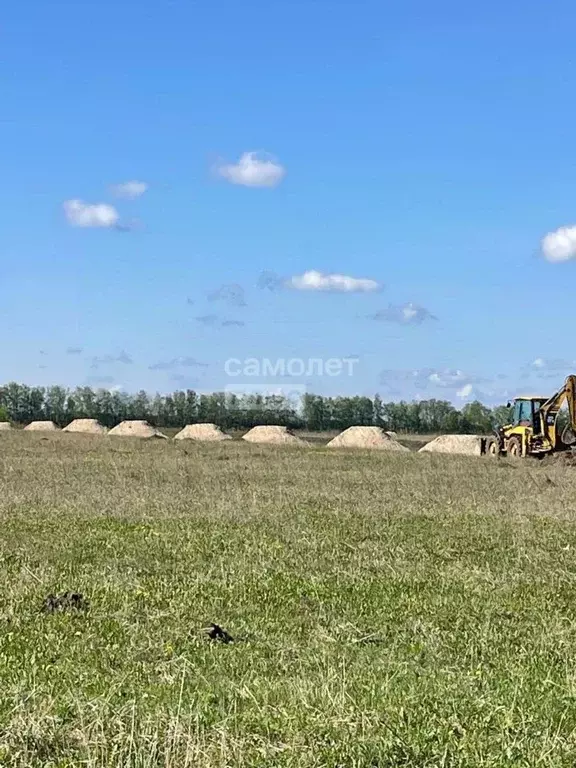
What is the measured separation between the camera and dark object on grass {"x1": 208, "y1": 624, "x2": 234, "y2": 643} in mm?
9090

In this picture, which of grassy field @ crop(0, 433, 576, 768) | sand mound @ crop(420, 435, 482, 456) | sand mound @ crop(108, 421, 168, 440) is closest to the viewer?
grassy field @ crop(0, 433, 576, 768)

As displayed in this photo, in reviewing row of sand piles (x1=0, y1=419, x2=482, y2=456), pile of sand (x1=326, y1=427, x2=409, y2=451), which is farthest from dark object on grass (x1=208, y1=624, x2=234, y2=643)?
pile of sand (x1=326, y1=427, x2=409, y2=451)

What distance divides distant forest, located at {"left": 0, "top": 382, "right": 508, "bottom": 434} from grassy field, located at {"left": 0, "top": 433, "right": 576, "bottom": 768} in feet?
279

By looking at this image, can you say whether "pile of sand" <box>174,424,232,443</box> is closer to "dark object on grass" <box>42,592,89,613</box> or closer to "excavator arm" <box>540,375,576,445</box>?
"excavator arm" <box>540,375,576,445</box>

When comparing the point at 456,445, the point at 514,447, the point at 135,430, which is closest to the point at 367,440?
the point at 456,445

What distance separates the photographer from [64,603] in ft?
33.9

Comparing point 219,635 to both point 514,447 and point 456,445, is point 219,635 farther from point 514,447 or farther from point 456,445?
point 456,445

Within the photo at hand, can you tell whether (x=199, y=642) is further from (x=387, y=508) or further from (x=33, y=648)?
(x=387, y=508)

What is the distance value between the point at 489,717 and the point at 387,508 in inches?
486

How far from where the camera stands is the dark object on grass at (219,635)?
29.8 feet

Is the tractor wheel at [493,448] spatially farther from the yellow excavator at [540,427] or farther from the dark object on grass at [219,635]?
the dark object on grass at [219,635]

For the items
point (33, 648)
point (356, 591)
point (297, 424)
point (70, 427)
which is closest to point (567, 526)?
point (356, 591)

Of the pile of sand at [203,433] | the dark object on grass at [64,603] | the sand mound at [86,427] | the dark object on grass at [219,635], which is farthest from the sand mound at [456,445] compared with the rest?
the dark object on grass at [219,635]

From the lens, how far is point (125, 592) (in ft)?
35.9
